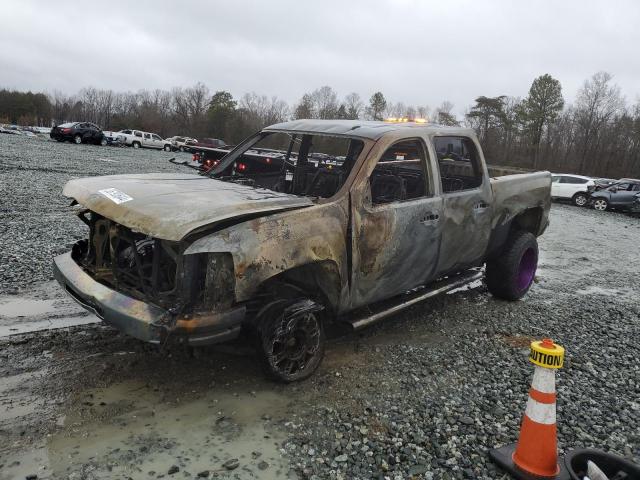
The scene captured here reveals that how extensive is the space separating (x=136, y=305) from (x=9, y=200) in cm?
832

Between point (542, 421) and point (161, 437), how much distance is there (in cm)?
216

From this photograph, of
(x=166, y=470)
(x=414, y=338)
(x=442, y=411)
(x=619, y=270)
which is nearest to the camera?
(x=166, y=470)

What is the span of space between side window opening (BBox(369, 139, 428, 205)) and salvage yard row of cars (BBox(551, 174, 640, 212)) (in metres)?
19.3

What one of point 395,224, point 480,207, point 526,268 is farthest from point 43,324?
point 526,268

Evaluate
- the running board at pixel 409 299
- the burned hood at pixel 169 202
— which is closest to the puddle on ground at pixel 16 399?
the burned hood at pixel 169 202

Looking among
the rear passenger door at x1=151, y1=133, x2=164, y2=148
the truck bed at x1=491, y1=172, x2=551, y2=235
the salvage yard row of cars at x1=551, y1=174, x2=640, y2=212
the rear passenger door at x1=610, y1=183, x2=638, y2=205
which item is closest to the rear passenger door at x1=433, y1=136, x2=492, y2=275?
the truck bed at x1=491, y1=172, x2=551, y2=235

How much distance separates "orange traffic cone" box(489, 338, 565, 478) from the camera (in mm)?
2699

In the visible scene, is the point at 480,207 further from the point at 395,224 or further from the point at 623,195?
the point at 623,195

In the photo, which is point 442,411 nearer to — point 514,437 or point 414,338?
point 514,437

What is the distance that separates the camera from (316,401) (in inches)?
134

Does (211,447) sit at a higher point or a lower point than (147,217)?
lower

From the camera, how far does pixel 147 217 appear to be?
9.91ft

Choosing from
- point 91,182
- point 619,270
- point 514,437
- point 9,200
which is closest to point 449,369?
point 514,437

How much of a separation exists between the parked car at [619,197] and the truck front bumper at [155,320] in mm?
22511
